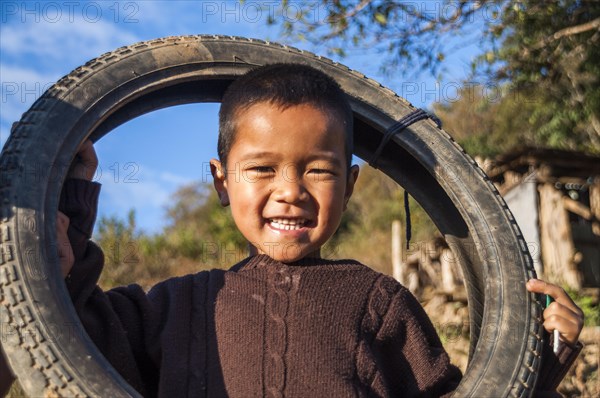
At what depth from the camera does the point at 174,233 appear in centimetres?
1817

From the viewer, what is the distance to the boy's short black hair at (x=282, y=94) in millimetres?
2389

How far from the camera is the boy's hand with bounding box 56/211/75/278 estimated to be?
227 cm

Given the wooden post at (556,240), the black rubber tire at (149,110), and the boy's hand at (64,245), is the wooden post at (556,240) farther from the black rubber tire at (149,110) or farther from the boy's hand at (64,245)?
the boy's hand at (64,245)

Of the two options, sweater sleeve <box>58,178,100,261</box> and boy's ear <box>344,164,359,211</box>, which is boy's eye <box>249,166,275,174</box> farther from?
sweater sleeve <box>58,178,100,261</box>

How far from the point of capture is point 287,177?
2.33 meters

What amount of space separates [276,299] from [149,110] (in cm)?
80

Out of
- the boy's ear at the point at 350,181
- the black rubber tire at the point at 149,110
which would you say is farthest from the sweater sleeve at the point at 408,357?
the boy's ear at the point at 350,181

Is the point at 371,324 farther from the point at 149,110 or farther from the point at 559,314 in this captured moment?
the point at 149,110

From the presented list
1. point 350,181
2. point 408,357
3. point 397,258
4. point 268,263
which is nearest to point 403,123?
point 350,181

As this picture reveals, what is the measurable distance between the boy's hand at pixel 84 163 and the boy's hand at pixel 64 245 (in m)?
0.15

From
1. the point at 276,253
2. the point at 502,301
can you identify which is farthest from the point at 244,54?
the point at 502,301

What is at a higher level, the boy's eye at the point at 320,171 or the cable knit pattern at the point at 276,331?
the boy's eye at the point at 320,171

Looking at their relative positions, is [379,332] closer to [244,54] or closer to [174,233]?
[244,54]

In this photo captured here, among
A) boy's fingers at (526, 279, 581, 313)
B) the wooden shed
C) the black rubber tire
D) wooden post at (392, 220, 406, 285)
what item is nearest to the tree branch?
the wooden shed
